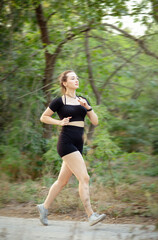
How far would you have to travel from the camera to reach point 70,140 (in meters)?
4.46

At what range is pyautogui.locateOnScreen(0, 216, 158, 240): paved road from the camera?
4.05 meters

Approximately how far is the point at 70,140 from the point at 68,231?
127 cm

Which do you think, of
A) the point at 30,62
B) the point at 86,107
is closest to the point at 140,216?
the point at 86,107

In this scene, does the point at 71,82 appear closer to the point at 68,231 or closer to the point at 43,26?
the point at 68,231

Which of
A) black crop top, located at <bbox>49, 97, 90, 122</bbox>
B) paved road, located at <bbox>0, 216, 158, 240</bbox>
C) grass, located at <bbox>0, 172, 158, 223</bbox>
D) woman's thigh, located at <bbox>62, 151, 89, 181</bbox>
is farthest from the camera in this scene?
grass, located at <bbox>0, 172, 158, 223</bbox>

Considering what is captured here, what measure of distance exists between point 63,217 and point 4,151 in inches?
121

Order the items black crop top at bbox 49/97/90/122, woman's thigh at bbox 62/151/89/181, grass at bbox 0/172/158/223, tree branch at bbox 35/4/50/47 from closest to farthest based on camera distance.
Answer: woman's thigh at bbox 62/151/89/181 < black crop top at bbox 49/97/90/122 < grass at bbox 0/172/158/223 < tree branch at bbox 35/4/50/47

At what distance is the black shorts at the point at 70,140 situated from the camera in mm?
4433

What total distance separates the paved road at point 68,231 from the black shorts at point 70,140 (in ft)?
3.29

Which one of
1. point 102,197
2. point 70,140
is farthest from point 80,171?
point 102,197

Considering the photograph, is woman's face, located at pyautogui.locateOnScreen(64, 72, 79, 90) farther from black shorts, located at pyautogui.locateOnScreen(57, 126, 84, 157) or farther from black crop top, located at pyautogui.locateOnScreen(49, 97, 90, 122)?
black shorts, located at pyautogui.locateOnScreen(57, 126, 84, 157)

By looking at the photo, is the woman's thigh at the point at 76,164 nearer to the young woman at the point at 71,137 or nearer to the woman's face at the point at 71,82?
the young woman at the point at 71,137

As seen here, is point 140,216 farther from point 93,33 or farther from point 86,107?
point 93,33

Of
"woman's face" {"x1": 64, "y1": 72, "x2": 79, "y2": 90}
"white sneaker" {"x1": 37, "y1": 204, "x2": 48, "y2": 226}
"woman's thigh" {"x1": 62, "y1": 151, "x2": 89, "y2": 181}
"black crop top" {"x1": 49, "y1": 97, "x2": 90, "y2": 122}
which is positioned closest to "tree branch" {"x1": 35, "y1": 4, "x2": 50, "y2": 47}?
"woman's face" {"x1": 64, "y1": 72, "x2": 79, "y2": 90}
